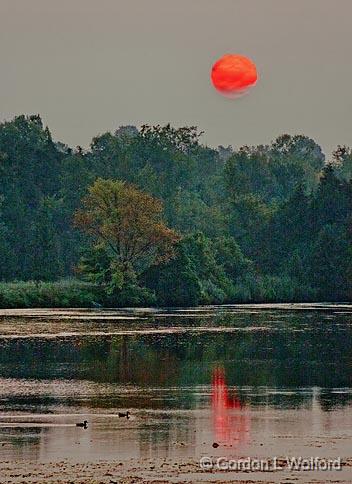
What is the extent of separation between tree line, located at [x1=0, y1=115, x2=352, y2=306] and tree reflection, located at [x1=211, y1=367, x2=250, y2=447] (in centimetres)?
6923

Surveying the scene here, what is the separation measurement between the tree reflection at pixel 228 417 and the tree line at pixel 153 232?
227ft

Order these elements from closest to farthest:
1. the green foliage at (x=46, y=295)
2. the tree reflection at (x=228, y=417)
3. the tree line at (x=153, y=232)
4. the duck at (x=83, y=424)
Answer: the tree reflection at (x=228, y=417) < the duck at (x=83, y=424) < the green foliage at (x=46, y=295) < the tree line at (x=153, y=232)

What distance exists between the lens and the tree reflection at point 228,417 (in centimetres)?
2995

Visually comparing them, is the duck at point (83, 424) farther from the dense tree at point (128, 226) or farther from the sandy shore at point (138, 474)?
the dense tree at point (128, 226)

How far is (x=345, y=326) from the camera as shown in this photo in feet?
245

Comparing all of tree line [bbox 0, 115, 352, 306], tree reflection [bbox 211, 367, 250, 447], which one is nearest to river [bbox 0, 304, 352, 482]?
tree reflection [bbox 211, 367, 250, 447]

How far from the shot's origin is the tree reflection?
29.9m

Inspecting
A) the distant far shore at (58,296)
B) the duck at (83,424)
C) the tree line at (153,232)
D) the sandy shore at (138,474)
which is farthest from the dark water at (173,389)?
the tree line at (153,232)

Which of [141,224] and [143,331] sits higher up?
[141,224]

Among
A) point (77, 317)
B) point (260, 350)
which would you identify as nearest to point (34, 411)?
point (260, 350)

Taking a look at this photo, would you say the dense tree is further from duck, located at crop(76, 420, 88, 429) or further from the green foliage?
duck, located at crop(76, 420, 88, 429)

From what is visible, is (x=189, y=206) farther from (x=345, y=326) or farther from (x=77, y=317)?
(x=345, y=326)

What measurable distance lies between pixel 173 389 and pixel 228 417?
7614mm

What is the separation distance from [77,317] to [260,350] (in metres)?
32.7
